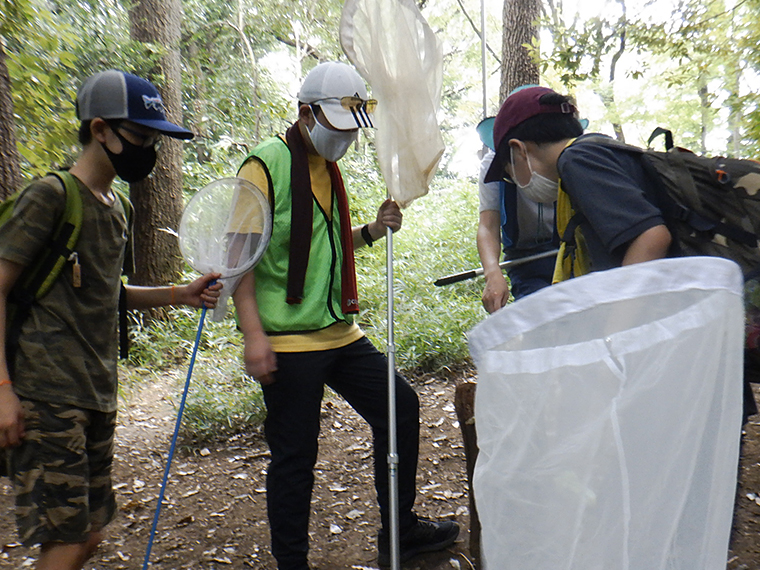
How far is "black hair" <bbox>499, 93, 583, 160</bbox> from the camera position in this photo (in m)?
2.07

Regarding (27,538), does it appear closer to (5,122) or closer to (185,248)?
(185,248)

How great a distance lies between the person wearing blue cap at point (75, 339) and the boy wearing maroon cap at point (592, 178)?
1201 millimetres

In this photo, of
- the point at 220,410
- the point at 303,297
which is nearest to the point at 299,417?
the point at 303,297

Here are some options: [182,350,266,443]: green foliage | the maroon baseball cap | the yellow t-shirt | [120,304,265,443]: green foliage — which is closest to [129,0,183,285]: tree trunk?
[120,304,265,443]: green foliage

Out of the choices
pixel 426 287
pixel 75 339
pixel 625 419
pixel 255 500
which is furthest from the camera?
pixel 426 287

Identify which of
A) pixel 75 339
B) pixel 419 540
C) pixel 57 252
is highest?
pixel 57 252

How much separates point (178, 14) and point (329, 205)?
7.14 m

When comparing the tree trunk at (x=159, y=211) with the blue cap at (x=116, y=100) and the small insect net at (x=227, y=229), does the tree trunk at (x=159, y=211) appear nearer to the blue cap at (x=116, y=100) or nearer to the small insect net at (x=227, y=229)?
the small insect net at (x=227, y=229)

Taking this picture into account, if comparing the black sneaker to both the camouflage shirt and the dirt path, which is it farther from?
the camouflage shirt

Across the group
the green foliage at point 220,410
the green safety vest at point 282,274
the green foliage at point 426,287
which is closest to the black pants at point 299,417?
the green safety vest at point 282,274

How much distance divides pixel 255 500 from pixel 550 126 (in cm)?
290

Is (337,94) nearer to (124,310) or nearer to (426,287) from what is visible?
(124,310)

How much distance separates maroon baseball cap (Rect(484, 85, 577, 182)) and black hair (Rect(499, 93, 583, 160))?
0.04ft

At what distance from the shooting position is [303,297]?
2371mm
